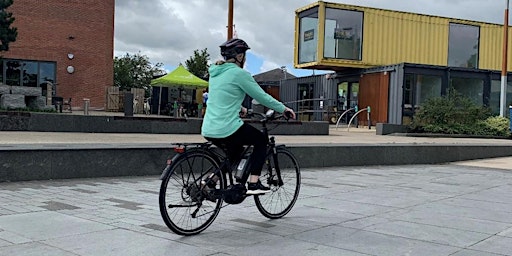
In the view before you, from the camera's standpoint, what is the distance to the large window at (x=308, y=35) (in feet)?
88.6

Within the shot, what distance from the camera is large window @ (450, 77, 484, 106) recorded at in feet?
86.0

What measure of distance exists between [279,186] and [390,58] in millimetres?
23671

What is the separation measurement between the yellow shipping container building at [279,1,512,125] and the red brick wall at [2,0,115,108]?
468 inches

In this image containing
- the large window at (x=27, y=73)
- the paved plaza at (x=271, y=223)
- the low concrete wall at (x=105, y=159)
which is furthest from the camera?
the large window at (x=27, y=73)

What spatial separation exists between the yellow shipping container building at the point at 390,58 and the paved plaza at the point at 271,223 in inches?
662

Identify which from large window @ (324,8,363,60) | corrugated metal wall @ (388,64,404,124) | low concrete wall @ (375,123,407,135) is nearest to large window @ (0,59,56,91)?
large window @ (324,8,363,60)

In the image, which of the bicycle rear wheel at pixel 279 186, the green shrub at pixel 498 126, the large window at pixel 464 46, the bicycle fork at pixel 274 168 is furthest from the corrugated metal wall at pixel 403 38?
the bicycle fork at pixel 274 168

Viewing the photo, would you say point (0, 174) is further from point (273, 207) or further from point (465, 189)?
point (465, 189)

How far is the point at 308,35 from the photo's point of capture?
27.7 m

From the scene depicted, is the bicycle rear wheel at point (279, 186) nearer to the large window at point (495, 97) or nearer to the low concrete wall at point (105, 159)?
the low concrete wall at point (105, 159)

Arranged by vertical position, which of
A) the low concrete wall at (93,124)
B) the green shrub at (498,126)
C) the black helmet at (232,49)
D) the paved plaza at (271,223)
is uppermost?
the black helmet at (232,49)

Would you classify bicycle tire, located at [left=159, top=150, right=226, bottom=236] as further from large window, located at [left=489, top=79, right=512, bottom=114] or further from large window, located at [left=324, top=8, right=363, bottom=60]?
large window, located at [left=489, top=79, right=512, bottom=114]

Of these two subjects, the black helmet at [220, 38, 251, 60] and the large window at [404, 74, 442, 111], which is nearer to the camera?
the black helmet at [220, 38, 251, 60]

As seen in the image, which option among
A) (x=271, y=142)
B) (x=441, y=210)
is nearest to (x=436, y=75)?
(x=441, y=210)
